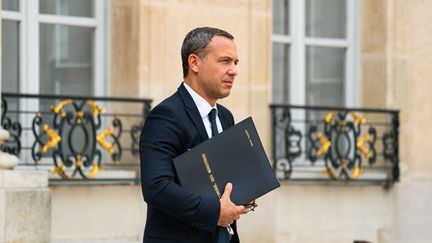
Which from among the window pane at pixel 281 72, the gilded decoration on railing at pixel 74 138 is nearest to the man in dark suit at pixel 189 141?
the gilded decoration on railing at pixel 74 138

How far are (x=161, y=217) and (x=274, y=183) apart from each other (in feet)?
1.51

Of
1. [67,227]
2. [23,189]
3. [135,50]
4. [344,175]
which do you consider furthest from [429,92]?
[23,189]

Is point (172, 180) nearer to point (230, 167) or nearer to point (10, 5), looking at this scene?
Answer: point (230, 167)

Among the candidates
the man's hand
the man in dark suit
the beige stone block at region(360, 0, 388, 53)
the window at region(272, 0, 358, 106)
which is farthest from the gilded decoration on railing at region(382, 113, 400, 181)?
the man's hand

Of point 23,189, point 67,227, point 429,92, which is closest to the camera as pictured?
point 23,189

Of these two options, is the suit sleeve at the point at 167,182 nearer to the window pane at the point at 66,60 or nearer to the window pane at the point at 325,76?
the window pane at the point at 66,60

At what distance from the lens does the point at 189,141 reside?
15.5ft

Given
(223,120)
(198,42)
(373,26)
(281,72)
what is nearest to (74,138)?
(281,72)

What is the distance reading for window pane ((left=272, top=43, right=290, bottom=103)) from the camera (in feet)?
37.6

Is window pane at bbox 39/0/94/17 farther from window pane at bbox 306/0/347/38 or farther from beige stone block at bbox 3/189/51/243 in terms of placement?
window pane at bbox 306/0/347/38

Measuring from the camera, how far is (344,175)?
1122cm

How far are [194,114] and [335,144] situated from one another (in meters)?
6.51

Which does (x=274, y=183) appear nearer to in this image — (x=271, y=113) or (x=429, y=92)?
(x=271, y=113)

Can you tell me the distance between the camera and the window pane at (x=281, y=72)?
11.5 metres
